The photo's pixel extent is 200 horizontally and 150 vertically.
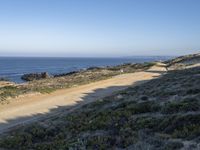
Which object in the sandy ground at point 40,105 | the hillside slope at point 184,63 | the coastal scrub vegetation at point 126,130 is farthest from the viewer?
the hillside slope at point 184,63

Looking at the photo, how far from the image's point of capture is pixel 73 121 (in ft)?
61.9

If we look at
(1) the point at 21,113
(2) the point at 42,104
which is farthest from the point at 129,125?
(2) the point at 42,104

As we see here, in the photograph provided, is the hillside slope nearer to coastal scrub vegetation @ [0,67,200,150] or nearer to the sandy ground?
the sandy ground

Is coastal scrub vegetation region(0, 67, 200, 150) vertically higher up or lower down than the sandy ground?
higher up

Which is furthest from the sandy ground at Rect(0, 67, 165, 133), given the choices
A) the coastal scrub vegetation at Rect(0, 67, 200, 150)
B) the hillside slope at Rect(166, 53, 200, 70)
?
the hillside slope at Rect(166, 53, 200, 70)

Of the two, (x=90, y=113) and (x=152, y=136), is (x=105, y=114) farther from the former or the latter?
(x=152, y=136)

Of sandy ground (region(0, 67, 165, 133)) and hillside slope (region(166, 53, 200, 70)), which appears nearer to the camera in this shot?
sandy ground (region(0, 67, 165, 133))

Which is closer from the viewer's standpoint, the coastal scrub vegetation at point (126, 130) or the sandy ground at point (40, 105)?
the coastal scrub vegetation at point (126, 130)

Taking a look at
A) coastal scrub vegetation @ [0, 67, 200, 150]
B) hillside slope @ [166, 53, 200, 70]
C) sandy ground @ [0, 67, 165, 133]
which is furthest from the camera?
hillside slope @ [166, 53, 200, 70]

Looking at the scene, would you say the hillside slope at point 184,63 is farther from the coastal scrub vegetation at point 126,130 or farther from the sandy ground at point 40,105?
the coastal scrub vegetation at point 126,130

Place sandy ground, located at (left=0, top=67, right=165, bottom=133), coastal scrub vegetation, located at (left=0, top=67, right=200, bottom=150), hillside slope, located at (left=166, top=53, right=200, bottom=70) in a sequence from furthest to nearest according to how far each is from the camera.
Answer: hillside slope, located at (left=166, top=53, right=200, bottom=70) < sandy ground, located at (left=0, top=67, right=165, bottom=133) < coastal scrub vegetation, located at (left=0, top=67, right=200, bottom=150)

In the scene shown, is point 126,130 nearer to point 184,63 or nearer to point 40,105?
point 40,105

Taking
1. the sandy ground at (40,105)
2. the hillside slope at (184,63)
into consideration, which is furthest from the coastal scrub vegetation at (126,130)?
the hillside slope at (184,63)

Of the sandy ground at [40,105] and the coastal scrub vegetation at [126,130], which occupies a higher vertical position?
the coastal scrub vegetation at [126,130]
